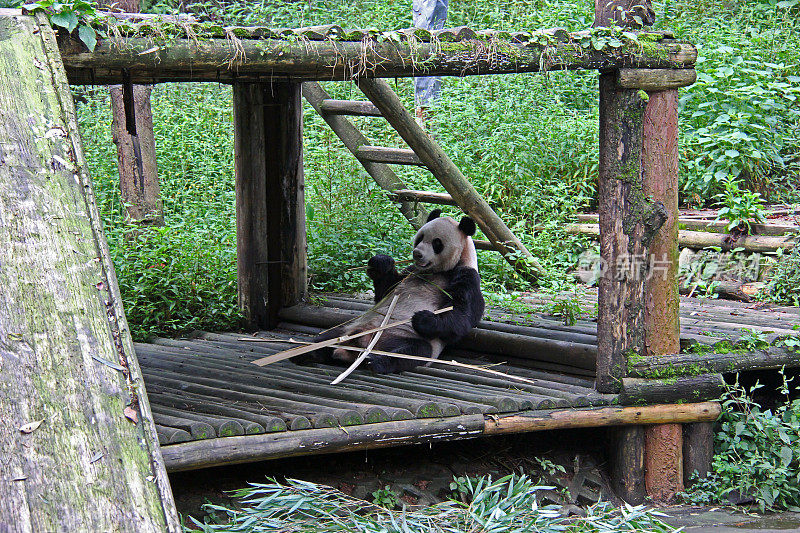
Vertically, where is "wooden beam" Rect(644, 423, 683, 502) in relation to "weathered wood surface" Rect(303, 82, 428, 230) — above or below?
below

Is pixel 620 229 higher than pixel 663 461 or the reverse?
higher

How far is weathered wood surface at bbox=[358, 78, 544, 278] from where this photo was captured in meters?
6.57

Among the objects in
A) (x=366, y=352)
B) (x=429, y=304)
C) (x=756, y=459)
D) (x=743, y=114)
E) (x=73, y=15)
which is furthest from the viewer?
(x=743, y=114)

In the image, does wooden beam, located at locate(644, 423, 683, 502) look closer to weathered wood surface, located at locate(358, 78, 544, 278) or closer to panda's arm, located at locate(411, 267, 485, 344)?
panda's arm, located at locate(411, 267, 485, 344)

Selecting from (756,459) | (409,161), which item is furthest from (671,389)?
(409,161)

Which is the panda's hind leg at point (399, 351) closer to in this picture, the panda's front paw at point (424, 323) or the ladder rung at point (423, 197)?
the panda's front paw at point (424, 323)

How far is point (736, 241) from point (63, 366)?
7.31 metres

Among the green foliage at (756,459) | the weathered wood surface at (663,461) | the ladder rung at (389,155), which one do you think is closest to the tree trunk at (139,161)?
the ladder rung at (389,155)

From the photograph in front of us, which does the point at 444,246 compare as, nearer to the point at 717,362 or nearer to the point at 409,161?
the point at 409,161

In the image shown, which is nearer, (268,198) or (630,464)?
(630,464)

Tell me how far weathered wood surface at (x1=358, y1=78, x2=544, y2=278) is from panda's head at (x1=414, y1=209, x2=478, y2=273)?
40.7 inches

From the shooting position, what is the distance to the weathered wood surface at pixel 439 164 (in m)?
6.57

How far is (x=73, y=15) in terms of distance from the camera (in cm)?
334

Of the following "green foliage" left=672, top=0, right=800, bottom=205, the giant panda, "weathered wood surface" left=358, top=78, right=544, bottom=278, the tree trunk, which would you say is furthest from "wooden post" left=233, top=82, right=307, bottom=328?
"green foliage" left=672, top=0, right=800, bottom=205
